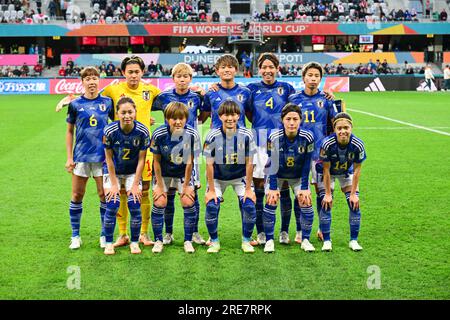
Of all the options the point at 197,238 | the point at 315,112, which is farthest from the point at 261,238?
the point at 315,112

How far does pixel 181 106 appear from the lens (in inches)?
264

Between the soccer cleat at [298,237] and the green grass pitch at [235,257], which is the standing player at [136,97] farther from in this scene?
the soccer cleat at [298,237]

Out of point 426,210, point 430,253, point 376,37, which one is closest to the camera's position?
point 430,253

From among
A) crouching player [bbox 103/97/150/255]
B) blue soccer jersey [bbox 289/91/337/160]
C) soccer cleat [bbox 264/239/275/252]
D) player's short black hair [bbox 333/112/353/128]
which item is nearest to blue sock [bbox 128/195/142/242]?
crouching player [bbox 103/97/150/255]

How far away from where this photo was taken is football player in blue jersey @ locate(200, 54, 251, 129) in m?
7.07

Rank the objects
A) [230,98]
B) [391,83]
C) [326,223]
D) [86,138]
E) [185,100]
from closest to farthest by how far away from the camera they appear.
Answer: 1. [326,223]
2. [86,138]
3. [230,98]
4. [185,100]
5. [391,83]

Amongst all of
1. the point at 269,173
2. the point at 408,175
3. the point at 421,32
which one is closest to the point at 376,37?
the point at 421,32

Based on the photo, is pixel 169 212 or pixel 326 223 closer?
pixel 326 223

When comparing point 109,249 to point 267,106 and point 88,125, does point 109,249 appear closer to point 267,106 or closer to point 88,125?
point 88,125

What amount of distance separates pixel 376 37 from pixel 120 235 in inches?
1799

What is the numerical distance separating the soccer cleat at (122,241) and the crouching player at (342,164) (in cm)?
226

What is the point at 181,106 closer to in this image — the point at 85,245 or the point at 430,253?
the point at 85,245

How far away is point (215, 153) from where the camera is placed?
22.2 ft

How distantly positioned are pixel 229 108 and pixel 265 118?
2.72 ft
